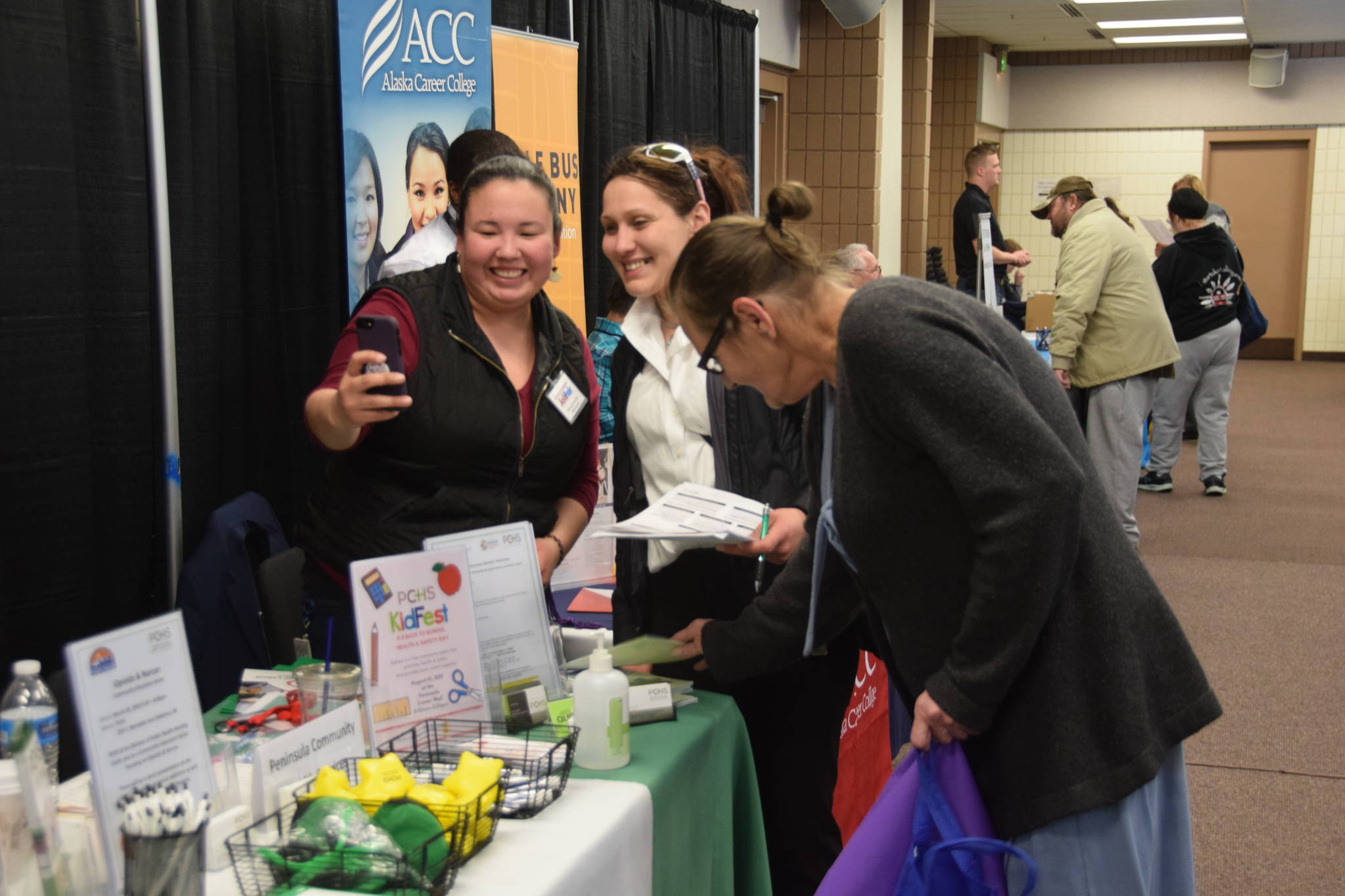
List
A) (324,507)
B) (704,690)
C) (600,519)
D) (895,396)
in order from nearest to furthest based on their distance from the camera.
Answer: (895,396) < (704,690) < (324,507) < (600,519)

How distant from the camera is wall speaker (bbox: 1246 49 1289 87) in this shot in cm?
1277

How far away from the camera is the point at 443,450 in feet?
5.96

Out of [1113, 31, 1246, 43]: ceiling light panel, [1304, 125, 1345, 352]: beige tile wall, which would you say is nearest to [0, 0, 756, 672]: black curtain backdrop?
[1113, 31, 1246, 43]: ceiling light panel

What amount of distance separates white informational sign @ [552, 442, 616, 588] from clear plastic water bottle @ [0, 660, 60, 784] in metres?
1.45

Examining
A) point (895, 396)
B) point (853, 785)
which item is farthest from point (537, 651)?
point (853, 785)

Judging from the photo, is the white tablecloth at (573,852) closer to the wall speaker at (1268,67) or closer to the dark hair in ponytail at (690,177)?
the dark hair in ponytail at (690,177)

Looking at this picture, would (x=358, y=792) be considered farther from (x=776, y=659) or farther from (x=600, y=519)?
(x=600, y=519)

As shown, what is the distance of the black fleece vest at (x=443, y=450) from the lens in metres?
1.81

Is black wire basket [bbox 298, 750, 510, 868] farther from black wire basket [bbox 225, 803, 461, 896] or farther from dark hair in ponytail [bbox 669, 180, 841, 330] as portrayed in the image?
dark hair in ponytail [bbox 669, 180, 841, 330]

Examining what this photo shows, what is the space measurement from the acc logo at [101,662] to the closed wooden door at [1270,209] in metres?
14.3

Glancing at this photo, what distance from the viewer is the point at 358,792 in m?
1.20

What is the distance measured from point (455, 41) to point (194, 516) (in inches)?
55.1

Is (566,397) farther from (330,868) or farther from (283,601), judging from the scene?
(330,868)

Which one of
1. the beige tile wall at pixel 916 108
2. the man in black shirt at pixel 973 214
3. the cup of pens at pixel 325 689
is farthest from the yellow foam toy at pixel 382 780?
the beige tile wall at pixel 916 108
